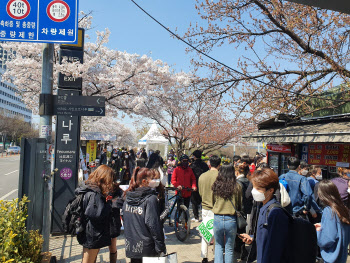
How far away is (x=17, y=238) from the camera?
10.7 feet

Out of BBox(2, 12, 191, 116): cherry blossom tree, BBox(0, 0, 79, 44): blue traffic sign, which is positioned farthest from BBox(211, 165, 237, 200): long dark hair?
BBox(2, 12, 191, 116): cherry blossom tree

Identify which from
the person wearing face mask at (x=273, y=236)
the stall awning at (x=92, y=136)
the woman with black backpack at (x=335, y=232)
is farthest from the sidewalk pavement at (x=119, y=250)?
the stall awning at (x=92, y=136)

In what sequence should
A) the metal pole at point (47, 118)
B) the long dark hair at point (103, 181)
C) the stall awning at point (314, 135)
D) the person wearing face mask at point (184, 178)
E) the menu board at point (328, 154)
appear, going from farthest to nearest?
the menu board at point (328, 154) < the person wearing face mask at point (184, 178) < the stall awning at point (314, 135) < the metal pole at point (47, 118) < the long dark hair at point (103, 181)

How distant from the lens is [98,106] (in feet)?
16.7

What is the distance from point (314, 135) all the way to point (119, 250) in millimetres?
5277

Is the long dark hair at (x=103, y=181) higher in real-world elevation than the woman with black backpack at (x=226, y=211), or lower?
higher

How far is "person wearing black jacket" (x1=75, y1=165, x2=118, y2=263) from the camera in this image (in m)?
3.50

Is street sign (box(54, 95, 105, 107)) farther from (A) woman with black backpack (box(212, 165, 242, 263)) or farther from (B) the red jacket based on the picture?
(B) the red jacket

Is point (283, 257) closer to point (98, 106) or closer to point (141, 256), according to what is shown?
point (141, 256)

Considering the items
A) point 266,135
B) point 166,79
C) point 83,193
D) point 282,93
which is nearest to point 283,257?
point 83,193

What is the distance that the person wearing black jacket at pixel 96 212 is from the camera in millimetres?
3500

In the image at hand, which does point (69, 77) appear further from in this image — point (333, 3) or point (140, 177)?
point (333, 3)

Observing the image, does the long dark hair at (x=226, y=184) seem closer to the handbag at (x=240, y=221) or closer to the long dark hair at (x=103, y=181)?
the handbag at (x=240, y=221)

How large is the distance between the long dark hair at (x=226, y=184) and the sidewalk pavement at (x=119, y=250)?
1.74 m
